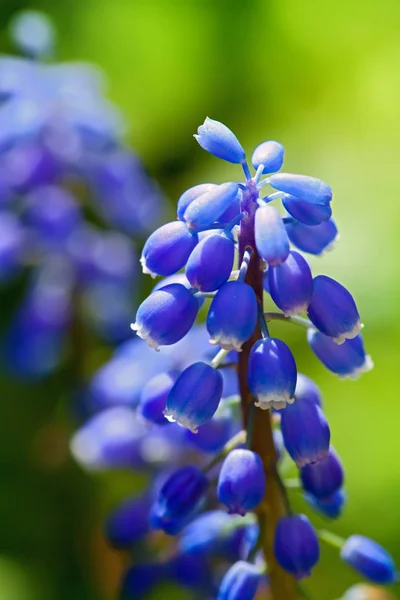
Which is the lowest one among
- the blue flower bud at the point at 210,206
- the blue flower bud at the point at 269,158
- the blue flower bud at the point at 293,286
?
the blue flower bud at the point at 293,286

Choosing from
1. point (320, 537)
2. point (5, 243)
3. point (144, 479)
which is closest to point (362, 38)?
point (5, 243)

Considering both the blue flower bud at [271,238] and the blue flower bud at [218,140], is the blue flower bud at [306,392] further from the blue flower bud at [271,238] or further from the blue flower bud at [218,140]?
the blue flower bud at [218,140]

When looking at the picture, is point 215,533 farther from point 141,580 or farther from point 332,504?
point 141,580

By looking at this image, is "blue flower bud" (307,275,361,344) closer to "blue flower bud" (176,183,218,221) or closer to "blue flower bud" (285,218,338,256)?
"blue flower bud" (285,218,338,256)

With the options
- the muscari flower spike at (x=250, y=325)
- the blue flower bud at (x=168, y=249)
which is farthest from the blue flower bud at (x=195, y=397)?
the blue flower bud at (x=168, y=249)

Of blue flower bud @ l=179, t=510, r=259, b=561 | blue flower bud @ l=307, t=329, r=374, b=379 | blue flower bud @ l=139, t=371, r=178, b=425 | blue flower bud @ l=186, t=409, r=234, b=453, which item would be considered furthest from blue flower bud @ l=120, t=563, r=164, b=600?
blue flower bud @ l=307, t=329, r=374, b=379

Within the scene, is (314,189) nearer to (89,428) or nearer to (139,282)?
(89,428)

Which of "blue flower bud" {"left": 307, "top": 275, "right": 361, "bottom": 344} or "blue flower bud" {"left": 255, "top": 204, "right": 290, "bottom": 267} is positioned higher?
"blue flower bud" {"left": 255, "top": 204, "right": 290, "bottom": 267}
